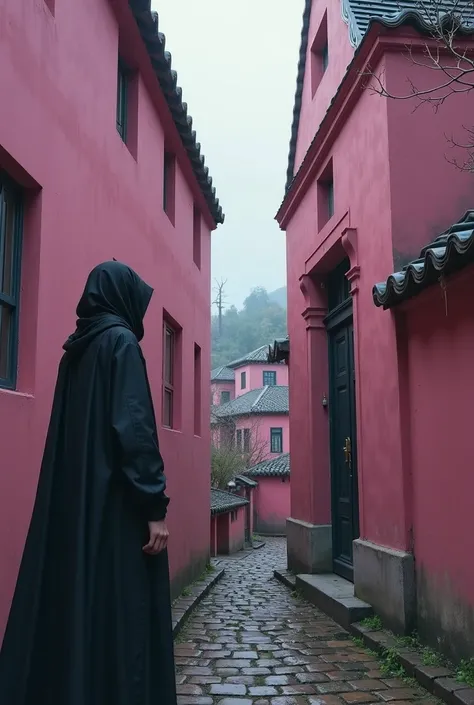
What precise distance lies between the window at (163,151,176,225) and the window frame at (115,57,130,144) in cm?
190

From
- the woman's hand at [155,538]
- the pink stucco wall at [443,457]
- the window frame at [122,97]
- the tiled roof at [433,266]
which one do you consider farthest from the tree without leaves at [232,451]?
the woman's hand at [155,538]

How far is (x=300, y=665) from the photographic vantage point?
518cm

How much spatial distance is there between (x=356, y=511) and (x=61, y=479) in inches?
217

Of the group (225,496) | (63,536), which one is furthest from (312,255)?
(225,496)

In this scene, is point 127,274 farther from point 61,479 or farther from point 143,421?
point 61,479

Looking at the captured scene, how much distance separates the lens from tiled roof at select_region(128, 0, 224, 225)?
6184 mm

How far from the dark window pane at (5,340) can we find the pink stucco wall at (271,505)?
27204mm

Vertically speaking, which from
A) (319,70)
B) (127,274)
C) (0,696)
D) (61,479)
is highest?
(319,70)

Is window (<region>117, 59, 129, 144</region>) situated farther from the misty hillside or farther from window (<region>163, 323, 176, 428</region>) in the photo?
the misty hillside

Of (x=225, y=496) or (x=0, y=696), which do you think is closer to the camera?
(x=0, y=696)

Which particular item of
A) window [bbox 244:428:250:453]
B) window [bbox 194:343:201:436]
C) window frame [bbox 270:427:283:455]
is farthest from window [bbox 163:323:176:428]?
window frame [bbox 270:427:283:455]

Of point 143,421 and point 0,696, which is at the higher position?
point 143,421

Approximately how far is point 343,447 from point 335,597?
2174mm

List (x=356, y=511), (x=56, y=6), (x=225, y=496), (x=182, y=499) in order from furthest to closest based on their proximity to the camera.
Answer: (x=225, y=496) < (x=182, y=499) < (x=356, y=511) < (x=56, y=6)
